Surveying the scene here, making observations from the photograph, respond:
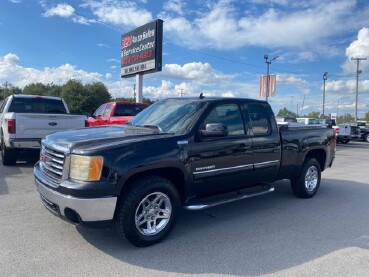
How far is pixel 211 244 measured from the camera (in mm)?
4305

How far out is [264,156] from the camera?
221 inches

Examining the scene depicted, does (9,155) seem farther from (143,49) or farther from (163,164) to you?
(143,49)

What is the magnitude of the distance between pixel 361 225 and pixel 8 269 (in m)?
4.76

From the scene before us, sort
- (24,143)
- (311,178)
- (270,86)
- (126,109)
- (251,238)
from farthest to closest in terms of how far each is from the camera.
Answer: (270,86), (126,109), (24,143), (311,178), (251,238)

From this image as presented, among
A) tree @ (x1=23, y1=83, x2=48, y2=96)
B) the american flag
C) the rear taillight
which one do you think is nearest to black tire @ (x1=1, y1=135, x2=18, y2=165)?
the rear taillight

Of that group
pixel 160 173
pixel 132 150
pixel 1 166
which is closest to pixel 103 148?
pixel 132 150

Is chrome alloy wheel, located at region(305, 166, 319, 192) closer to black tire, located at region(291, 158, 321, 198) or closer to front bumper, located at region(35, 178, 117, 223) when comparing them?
black tire, located at region(291, 158, 321, 198)

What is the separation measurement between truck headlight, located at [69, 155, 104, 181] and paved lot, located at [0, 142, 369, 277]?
2.91 feet

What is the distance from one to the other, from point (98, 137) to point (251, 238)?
2.36 meters

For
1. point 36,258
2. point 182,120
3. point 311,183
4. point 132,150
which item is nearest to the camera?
point 36,258

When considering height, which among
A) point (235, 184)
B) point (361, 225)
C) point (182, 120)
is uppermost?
point (182, 120)

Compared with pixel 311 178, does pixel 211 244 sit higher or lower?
lower

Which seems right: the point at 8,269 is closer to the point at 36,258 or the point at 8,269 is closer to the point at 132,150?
the point at 36,258

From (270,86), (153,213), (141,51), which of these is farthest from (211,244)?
(270,86)
